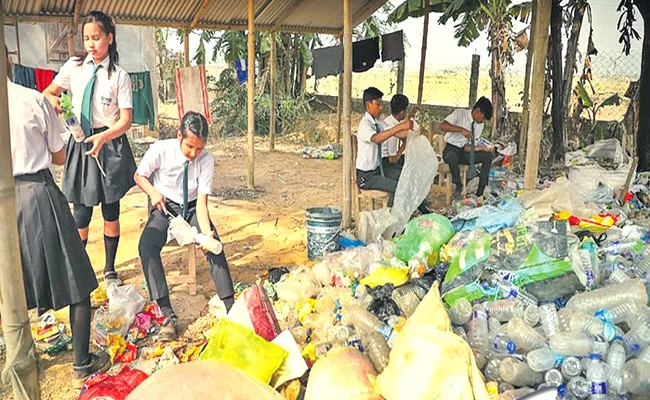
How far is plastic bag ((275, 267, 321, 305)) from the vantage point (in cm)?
462

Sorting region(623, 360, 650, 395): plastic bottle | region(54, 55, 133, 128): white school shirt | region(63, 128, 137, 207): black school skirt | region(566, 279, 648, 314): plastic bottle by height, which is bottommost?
region(623, 360, 650, 395): plastic bottle

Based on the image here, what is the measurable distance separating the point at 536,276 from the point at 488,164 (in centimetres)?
403

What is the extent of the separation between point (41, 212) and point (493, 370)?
2.57 meters

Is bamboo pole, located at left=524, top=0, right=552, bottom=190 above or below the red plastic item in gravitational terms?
above

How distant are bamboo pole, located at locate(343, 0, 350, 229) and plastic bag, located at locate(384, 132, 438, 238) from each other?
1.46 ft

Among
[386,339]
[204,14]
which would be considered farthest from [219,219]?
[386,339]

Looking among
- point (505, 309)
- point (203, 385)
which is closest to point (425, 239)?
point (505, 309)

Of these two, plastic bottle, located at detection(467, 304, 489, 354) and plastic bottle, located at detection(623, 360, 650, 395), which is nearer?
plastic bottle, located at detection(623, 360, 650, 395)

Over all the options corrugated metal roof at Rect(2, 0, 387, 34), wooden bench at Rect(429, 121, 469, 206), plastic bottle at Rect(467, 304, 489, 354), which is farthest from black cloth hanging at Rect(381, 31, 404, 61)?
plastic bottle at Rect(467, 304, 489, 354)

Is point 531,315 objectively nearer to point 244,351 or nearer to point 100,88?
point 244,351

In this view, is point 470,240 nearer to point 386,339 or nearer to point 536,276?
point 536,276

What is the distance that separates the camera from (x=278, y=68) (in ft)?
50.4

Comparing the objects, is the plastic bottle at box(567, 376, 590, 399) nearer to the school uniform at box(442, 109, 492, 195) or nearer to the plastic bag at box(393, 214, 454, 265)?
the plastic bag at box(393, 214, 454, 265)

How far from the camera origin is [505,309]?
3670 millimetres
